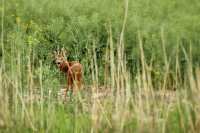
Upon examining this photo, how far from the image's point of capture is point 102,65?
777 centimetres

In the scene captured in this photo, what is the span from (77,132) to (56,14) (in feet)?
20.1

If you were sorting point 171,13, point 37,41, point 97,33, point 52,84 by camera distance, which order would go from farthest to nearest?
point 171,13 → point 97,33 → point 37,41 → point 52,84

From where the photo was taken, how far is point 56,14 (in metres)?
9.75

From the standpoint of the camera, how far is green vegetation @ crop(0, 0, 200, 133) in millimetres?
3529

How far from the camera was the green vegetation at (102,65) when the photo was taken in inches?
139

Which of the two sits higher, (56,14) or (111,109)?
(56,14)

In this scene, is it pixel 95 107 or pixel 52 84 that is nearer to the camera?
pixel 95 107

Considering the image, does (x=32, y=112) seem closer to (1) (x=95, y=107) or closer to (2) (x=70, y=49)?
(1) (x=95, y=107)

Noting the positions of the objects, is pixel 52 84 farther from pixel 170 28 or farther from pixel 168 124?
pixel 170 28

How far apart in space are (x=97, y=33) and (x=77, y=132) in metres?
5.03

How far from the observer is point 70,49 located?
29.1ft

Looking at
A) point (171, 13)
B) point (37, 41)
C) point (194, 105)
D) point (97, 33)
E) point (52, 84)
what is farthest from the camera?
point (171, 13)

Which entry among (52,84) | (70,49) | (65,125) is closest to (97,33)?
(70,49)

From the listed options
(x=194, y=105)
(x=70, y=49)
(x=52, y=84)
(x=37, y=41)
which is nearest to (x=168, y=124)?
(x=194, y=105)
